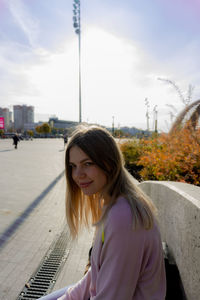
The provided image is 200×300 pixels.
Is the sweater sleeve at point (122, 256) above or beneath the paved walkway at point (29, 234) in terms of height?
above

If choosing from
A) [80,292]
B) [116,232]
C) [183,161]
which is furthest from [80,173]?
[183,161]

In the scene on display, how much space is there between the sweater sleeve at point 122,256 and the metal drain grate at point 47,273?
1.73 m

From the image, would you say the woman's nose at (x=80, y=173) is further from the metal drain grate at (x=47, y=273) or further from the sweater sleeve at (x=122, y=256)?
the metal drain grate at (x=47, y=273)

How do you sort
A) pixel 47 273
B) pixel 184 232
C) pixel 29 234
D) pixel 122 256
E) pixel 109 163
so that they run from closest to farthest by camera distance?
pixel 122 256 < pixel 109 163 < pixel 184 232 < pixel 47 273 < pixel 29 234

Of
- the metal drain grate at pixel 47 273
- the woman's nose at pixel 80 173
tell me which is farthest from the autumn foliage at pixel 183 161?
the woman's nose at pixel 80 173

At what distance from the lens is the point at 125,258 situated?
1.06 metres

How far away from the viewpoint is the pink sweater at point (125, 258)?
1.07 m

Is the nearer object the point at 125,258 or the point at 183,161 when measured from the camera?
the point at 125,258

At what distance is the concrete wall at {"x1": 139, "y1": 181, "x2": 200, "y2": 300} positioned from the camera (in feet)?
5.08

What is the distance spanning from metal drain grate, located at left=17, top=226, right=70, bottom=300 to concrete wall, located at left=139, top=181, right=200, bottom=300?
149 centimetres

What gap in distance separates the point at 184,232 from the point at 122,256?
95 cm

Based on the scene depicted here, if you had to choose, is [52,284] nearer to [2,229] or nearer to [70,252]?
[70,252]

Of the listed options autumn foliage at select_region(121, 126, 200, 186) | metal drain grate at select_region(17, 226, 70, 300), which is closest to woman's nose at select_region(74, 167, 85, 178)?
metal drain grate at select_region(17, 226, 70, 300)

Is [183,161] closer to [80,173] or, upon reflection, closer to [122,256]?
[80,173]
